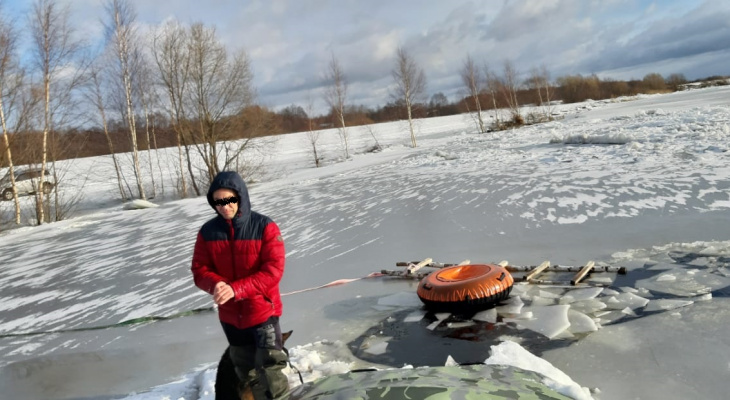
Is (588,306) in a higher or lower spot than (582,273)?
lower

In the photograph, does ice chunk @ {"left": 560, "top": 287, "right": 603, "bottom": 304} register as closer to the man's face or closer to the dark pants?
the dark pants

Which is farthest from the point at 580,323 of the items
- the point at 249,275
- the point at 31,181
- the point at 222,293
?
the point at 31,181

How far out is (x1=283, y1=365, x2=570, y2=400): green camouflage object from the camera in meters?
1.93

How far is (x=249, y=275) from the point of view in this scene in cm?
272

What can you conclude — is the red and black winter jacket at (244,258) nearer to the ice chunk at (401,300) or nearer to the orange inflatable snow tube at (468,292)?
the orange inflatable snow tube at (468,292)

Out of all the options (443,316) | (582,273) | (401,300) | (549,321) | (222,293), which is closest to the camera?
(222,293)

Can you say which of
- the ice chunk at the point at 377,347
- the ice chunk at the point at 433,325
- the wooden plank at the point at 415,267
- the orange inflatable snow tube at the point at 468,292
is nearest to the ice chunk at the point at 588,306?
the orange inflatable snow tube at the point at 468,292

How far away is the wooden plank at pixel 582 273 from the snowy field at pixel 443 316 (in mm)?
87

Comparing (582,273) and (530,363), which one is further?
(582,273)

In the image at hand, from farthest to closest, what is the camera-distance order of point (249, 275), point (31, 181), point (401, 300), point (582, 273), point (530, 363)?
point (31, 181), point (401, 300), point (582, 273), point (530, 363), point (249, 275)

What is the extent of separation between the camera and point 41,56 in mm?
17328

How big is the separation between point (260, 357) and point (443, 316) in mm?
2331

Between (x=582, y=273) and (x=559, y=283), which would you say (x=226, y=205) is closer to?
(x=559, y=283)

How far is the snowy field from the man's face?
1622 mm
